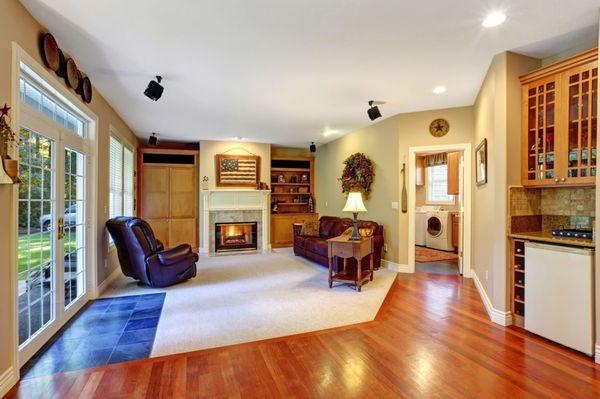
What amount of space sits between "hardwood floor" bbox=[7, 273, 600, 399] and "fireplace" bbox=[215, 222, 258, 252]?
193 inches

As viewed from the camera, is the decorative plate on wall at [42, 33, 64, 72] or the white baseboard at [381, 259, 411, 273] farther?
the white baseboard at [381, 259, 411, 273]

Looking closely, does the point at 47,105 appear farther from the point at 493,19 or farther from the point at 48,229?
the point at 493,19

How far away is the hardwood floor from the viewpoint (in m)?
1.99

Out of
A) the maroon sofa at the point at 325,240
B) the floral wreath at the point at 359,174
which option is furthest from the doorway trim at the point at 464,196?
the floral wreath at the point at 359,174

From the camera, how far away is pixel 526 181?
3.00 meters

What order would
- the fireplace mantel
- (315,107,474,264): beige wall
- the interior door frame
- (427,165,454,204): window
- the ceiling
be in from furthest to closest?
(427,165,454,204): window < the fireplace mantel < (315,107,474,264): beige wall < the ceiling < the interior door frame

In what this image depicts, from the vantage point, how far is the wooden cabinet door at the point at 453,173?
274 inches

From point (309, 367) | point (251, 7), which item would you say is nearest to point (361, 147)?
point (251, 7)

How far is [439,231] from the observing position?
23.7ft

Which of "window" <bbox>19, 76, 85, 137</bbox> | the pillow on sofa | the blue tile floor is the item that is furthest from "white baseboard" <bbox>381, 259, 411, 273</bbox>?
"window" <bbox>19, 76, 85, 137</bbox>

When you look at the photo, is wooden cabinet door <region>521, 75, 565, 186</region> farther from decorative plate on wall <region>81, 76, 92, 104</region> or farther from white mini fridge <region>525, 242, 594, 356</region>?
decorative plate on wall <region>81, 76, 92, 104</region>

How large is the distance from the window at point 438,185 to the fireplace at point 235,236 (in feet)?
15.6

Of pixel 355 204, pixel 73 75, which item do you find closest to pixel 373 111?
pixel 355 204

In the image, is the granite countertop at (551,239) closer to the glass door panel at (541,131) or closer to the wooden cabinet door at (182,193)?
the glass door panel at (541,131)
